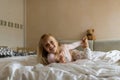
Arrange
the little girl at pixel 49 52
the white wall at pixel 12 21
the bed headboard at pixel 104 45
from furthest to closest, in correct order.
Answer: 1. the white wall at pixel 12 21
2. the bed headboard at pixel 104 45
3. the little girl at pixel 49 52

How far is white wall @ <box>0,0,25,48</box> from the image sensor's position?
3.29 meters

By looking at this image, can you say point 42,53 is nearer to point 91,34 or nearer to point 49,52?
point 49,52

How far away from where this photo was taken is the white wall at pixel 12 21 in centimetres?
329

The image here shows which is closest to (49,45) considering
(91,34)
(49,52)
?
(49,52)

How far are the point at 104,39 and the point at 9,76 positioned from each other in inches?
93.1

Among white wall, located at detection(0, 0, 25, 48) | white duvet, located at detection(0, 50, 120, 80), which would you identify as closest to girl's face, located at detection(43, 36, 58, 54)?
white duvet, located at detection(0, 50, 120, 80)

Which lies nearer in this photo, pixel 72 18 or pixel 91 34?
pixel 91 34

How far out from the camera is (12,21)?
3551 millimetres

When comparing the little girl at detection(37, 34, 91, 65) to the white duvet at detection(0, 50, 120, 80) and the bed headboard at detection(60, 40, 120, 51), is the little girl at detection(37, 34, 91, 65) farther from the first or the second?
the bed headboard at detection(60, 40, 120, 51)

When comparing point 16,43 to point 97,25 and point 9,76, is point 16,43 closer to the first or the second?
point 97,25

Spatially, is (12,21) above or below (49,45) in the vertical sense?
above

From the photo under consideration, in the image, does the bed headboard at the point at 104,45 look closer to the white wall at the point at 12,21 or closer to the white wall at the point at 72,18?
the white wall at the point at 72,18

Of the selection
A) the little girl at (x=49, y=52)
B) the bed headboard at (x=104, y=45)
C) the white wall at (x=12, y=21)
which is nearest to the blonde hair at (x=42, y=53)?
the little girl at (x=49, y=52)

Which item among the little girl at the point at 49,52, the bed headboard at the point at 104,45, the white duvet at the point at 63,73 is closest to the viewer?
the white duvet at the point at 63,73
